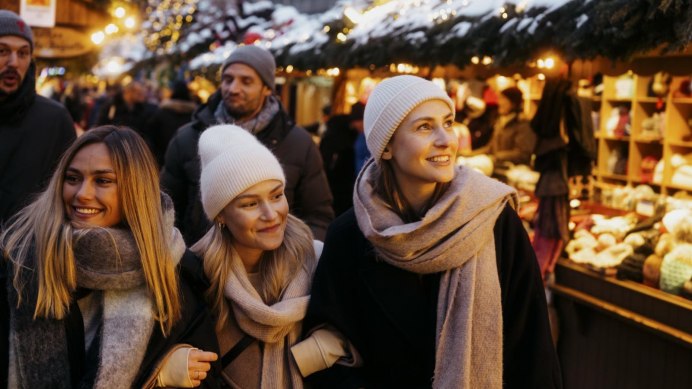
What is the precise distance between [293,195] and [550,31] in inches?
78.5

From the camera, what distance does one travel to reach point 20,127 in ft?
14.5

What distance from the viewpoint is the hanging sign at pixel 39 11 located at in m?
6.66

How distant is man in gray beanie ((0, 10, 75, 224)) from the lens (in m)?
4.36

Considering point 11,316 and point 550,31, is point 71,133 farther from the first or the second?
point 550,31

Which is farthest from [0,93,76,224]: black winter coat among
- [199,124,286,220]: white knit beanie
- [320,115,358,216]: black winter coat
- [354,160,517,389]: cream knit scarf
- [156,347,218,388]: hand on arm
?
[320,115,358,216]: black winter coat

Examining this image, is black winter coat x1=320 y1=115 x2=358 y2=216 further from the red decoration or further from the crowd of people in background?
the crowd of people in background

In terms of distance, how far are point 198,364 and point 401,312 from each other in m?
0.69

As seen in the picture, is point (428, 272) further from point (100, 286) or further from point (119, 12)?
point (119, 12)

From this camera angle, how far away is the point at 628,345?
5.56 m

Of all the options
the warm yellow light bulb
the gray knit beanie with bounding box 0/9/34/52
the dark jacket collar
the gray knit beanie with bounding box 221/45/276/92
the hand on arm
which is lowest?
the hand on arm

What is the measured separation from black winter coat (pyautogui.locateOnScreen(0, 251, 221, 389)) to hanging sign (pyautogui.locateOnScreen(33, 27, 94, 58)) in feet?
18.6

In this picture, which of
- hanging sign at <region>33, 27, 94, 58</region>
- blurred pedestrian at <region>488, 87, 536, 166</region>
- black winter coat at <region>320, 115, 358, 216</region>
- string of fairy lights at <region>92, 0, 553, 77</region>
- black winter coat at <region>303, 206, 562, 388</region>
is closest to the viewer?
black winter coat at <region>303, 206, 562, 388</region>

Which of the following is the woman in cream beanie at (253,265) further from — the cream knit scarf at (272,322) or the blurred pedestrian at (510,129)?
the blurred pedestrian at (510,129)

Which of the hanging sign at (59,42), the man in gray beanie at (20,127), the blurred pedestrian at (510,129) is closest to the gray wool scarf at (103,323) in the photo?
the man in gray beanie at (20,127)
